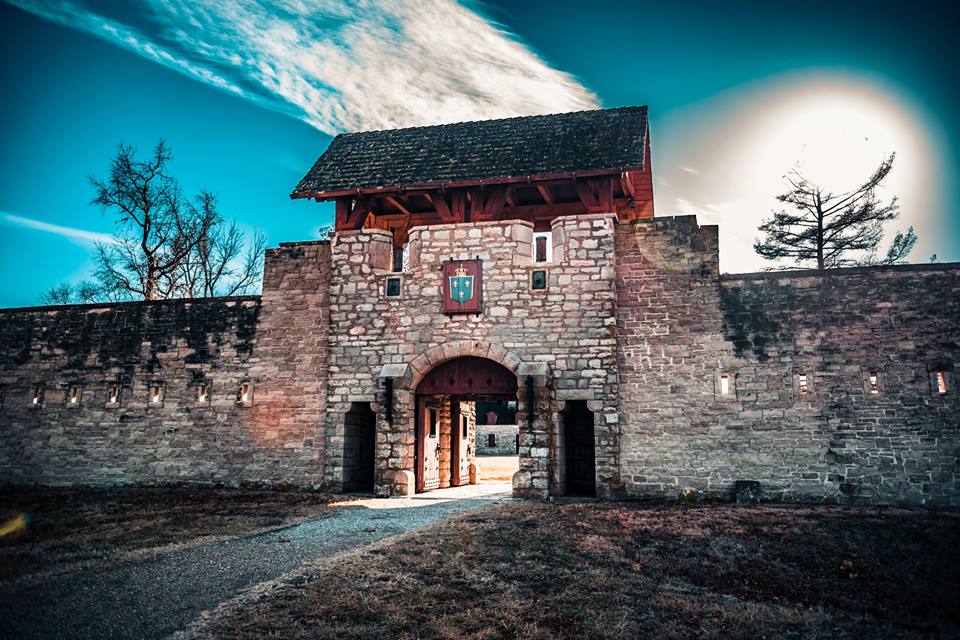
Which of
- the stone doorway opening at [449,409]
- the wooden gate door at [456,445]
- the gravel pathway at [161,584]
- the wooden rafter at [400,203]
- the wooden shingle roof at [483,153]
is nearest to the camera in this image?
Answer: the gravel pathway at [161,584]

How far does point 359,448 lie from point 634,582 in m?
8.60

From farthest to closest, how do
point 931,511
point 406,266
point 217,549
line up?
point 406,266 → point 931,511 → point 217,549

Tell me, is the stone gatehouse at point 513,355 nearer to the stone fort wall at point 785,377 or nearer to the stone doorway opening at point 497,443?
the stone fort wall at point 785,377

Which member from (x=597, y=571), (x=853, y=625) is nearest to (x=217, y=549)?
(x=597, y=571)

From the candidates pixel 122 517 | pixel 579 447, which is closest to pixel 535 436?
pixel 579 447

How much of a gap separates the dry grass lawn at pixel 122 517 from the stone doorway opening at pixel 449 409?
2411 mm

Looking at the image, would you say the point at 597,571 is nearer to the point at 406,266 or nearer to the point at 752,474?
the point at 752,474

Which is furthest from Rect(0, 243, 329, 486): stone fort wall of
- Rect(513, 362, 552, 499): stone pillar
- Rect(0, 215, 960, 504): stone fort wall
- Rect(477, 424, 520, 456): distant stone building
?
Rect(477, 424, 520, 456): distant stone building

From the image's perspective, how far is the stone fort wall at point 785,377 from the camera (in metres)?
11.4

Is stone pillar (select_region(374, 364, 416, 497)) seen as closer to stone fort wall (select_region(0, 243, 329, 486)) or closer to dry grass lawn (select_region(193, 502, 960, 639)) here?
stone fort wall (select_region(0, 243, 329, 486))

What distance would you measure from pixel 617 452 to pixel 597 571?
17.9 ft

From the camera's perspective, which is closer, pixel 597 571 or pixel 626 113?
pixel 597 571

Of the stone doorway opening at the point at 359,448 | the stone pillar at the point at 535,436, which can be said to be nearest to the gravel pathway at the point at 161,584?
the stone pillar at the point at 535,436

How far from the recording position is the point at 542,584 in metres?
6.44
